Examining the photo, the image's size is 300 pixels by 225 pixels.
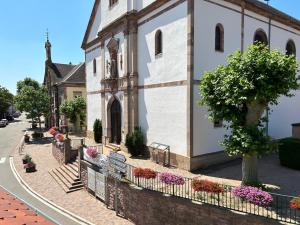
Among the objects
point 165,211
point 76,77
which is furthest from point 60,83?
point 165,211

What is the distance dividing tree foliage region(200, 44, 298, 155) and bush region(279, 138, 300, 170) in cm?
476

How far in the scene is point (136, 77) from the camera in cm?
2055

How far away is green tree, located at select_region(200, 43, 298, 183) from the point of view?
10.6 meters

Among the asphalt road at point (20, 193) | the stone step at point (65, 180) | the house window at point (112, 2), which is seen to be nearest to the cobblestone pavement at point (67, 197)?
the stone step at point (65, 180)

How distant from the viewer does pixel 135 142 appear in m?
19.5

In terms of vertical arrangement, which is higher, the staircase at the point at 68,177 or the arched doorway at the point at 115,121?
the arched doorway at the point at 115,121

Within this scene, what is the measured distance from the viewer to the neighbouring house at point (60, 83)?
39.9m

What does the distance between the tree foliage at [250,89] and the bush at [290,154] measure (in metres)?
4.76

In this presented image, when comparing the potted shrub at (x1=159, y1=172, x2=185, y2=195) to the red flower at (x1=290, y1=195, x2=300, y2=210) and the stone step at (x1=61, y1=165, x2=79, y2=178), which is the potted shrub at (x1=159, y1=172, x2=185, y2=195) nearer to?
the red flower at (x1=290, y1=195, x2=300, y2=210)

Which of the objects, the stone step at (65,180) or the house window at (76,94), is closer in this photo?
the stone step at (65,180)


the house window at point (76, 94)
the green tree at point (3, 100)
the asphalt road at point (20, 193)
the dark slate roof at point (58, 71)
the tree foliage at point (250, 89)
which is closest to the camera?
the tree foliage at point (250, 89)

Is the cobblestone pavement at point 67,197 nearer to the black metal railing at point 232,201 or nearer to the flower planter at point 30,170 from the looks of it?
the flower planter at point 30,170

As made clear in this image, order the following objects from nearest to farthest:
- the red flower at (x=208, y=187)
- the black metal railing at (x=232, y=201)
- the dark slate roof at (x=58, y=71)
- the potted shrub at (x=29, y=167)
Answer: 1. the black metal railing at (x=232, y=201)
2. the red flower at (x=208, y=187)
3. the potted shrub at (x=29, y=167)
4. the dark slate roof at (x=58, y=71)

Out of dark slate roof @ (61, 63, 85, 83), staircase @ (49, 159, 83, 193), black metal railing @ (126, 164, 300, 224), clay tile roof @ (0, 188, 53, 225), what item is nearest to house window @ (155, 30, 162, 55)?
black metal railing @ (126, 164, 300, 224)
